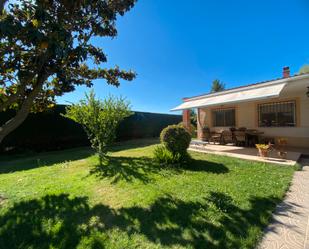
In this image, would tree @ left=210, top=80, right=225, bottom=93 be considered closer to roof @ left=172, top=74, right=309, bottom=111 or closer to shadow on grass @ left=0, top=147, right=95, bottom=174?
roof @ left=172, top=74, right=309, bottom=111

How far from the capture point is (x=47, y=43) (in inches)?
172

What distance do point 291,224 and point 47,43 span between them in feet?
23.9

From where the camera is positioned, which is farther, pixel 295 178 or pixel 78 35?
pixel 295 178

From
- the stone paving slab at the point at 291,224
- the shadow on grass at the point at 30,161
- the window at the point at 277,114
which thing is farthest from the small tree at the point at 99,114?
the window at the point at 277,114

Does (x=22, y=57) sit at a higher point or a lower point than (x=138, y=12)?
lower

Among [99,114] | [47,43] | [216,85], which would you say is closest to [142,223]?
[47,43]

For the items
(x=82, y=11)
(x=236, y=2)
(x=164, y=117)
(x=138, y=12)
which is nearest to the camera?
(x=82, y=11)

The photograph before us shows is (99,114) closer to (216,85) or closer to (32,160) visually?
(32,160)

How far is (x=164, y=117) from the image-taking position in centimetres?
2952

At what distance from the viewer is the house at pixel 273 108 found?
12.4m

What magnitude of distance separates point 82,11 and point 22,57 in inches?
Answer: 100

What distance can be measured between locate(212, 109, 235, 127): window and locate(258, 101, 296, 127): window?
2.79 m

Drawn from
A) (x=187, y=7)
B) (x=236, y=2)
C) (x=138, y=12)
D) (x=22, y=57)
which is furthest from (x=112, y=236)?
(x=236, y=2)

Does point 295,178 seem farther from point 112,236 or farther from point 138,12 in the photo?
point 138,12
